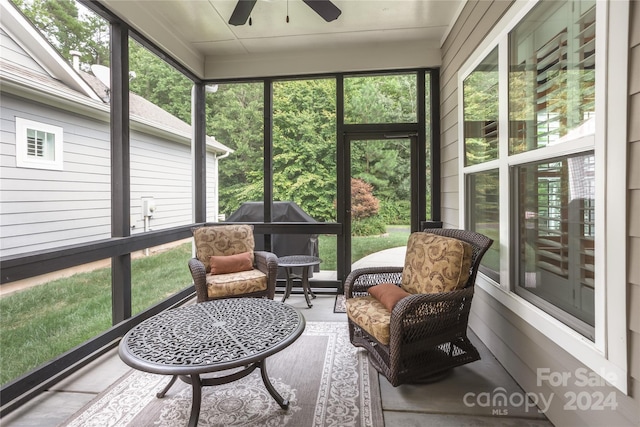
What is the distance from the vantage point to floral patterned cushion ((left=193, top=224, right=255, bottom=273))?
3.20 meters

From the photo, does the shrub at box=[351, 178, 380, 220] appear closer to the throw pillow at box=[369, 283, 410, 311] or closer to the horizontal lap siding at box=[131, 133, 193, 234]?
the throw pillow at box=[369, 283, 410, 311]

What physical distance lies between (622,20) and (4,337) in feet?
12.5

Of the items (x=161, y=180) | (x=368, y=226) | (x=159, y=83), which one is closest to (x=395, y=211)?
(x=368, y=226)

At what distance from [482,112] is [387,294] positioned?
70.5 inches

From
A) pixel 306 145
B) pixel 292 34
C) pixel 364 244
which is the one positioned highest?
pixel 292 34

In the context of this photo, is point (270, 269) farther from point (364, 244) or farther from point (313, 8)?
point (313, 8)

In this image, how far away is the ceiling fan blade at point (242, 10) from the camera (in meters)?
2.36

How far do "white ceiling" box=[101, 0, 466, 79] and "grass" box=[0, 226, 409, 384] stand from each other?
7.98 ft

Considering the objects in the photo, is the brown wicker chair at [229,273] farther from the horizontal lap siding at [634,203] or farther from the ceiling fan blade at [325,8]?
the horizontal lap siding at [634,203]

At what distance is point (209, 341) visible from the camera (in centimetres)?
155

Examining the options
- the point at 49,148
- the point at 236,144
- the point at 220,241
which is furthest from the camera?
the point at 236,144

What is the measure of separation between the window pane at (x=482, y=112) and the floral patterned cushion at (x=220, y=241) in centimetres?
251

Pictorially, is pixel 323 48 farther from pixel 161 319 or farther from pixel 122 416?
pixel 122 416

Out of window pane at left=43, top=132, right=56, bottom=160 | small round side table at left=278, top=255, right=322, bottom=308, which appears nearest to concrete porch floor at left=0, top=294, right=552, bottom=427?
small round side table at left=278, top=255, right=322, bottom=308
